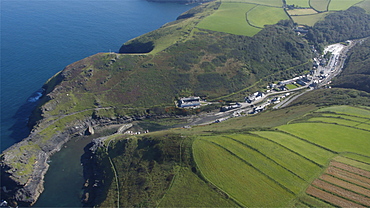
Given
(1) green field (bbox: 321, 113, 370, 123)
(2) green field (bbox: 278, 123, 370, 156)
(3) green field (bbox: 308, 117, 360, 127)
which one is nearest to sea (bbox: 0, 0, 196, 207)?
(2) green field (bbox: 278, 123, 370, 156)

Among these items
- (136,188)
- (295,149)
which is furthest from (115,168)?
(295,149)

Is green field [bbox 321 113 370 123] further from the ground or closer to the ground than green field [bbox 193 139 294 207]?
further from the ground

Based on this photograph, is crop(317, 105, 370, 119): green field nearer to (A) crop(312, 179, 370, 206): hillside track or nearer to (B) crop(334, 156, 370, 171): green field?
(B) crop(334, 156, 370, 171): green field

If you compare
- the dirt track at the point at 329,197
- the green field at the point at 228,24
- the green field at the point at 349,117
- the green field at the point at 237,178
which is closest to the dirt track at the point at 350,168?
the dirt track at the point at 329,197

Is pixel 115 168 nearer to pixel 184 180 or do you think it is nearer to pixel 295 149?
pixel 184 180

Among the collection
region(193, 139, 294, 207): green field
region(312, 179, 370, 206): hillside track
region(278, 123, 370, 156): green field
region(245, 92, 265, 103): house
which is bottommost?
region(245, 92, 265, 103): house

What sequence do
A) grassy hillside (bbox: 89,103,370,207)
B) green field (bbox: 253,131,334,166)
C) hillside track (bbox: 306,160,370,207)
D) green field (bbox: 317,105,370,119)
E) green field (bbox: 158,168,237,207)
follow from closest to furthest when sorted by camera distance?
1. hillside track (bbox: 306,160,370,207)
2. grassy hillside (bbox: 89,103,370,207)
3. green field (bbox: 158,168,237,207)
4. green field (bbox: 253,131,334,166)
5. green field (bbox: 317,105,370,119)

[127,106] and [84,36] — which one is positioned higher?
[84,36]

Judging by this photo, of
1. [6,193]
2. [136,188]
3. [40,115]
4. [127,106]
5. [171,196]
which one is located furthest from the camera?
[127,106]
